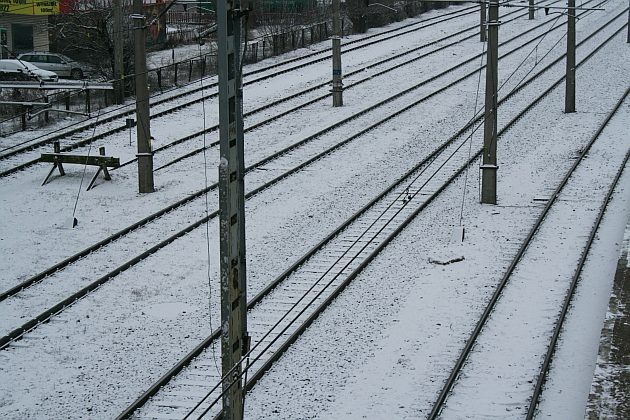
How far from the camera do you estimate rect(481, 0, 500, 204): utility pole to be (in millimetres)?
20328

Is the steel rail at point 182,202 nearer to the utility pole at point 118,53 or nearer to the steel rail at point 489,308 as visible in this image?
the utility pole at point 118,53

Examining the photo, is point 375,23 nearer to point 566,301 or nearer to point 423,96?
point 423,96

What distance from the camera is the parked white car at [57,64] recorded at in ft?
132

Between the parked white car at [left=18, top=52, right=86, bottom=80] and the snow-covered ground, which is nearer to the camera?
the snow-covered ground

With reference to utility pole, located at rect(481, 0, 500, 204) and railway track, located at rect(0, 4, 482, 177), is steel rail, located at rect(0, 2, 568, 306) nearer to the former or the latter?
railway track, located at rect(0, 4, 482, 177)

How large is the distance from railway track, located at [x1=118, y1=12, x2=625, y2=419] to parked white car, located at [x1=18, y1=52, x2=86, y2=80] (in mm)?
18812

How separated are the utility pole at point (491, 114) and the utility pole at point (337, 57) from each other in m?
10.6

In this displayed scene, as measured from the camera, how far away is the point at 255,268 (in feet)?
58.6

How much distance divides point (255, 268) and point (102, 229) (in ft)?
13.1

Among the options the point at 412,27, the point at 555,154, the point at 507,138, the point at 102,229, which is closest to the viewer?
the point at 102,229

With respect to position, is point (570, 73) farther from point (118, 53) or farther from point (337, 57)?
point (118, 53)

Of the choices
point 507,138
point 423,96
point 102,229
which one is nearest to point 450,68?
point 423,96

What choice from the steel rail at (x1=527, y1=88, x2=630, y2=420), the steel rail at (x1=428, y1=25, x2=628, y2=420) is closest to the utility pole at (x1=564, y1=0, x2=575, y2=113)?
the steel rail at (x1=428, y1=25, x2=628, y2=420)

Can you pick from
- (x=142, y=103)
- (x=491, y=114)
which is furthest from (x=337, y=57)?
(x=491, y=114)
